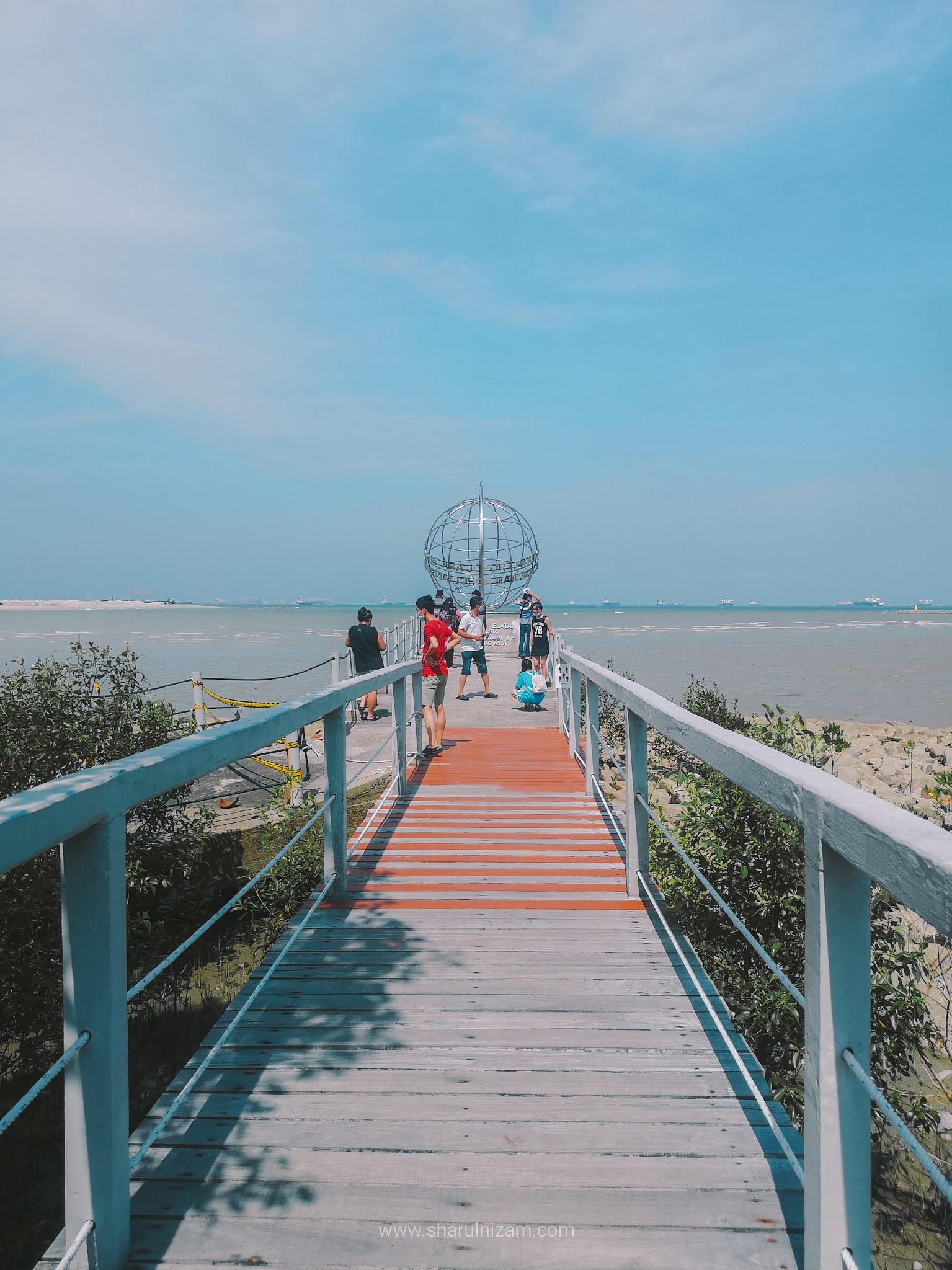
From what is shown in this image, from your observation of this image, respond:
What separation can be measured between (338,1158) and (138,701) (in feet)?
17.9

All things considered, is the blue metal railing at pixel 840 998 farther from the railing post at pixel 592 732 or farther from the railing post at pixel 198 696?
the railing post at pixel 198 696

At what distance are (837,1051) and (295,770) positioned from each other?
30.0 ft

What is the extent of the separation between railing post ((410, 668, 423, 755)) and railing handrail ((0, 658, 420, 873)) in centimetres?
533

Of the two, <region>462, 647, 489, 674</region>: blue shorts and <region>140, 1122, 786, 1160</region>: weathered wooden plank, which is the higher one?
<region>462, 647, 489, 674</region>: blue shorts

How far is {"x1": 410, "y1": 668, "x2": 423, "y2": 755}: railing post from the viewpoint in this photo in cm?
890

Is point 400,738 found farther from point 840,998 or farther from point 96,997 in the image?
point 840,998

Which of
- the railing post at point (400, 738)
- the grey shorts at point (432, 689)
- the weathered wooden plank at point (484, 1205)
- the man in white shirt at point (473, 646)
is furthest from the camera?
the man in white shirt at point (473, 646)

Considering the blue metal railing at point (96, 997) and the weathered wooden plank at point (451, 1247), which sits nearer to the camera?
the blue metal railing at point (96, 997)

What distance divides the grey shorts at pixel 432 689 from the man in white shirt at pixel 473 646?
4.76 m

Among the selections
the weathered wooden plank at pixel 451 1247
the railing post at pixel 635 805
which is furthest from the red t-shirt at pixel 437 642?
the weathered wooden plank at pixel 451 1247

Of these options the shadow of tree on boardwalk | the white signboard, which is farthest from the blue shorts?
the shadow of tree on boardwalk

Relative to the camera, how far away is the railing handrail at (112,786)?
160cm

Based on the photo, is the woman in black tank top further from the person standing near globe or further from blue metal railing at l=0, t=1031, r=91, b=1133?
blue metal railing at l=0, t=1031, r=91, b=1133

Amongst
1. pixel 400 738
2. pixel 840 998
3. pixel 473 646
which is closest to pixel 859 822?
pixel 840 998
